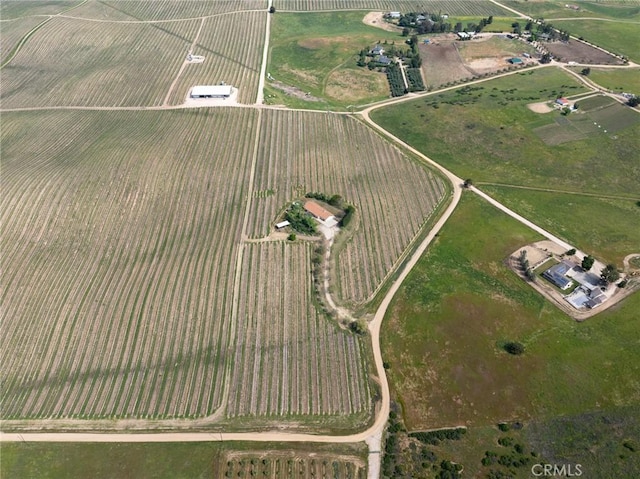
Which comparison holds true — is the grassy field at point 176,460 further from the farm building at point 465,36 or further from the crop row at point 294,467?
the farm building at point 465,36

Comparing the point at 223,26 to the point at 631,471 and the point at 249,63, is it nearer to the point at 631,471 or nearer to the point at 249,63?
the point at 249,63

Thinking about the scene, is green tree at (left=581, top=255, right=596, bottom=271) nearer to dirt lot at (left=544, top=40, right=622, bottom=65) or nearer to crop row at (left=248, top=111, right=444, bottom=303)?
crop row at (left=248, top=111, right=444, bottom=303)

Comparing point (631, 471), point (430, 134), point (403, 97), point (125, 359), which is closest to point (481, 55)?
point (403, 97)

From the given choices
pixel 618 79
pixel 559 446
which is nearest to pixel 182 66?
pixel 618 79

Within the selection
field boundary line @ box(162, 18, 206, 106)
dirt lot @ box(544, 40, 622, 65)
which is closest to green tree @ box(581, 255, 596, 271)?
dirt lot @ box(544, 40, 622, 65)

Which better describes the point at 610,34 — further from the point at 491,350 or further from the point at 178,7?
the point at 178,7
